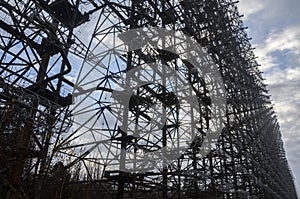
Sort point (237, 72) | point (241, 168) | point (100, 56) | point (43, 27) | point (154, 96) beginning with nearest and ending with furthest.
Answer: point (43, 27) < point (100, 56) < point (154, 96) < point (241, 168) < point (237, 72)

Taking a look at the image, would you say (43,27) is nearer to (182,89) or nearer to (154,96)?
(154,96)

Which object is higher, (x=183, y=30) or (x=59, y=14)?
(x=183, y=30)

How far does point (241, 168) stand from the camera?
735 inches

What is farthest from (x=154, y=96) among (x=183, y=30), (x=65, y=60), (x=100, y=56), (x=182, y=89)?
(x=183, y=30)

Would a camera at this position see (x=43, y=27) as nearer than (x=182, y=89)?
Yes

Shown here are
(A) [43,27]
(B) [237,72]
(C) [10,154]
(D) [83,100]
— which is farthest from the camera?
(B) [237,72]

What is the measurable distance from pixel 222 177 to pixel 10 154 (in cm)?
1225

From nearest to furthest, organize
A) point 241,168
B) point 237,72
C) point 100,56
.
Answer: point 100,56
point 241,168
point 237,72

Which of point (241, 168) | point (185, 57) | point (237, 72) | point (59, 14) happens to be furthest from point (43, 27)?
point (237, 72)

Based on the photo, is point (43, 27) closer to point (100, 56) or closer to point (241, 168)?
point (100, 56)

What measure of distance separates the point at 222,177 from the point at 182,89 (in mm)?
5647

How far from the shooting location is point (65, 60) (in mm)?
12453

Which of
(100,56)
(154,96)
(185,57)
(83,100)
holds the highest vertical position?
(185,57)

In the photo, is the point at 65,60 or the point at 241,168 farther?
the point at 241,168
